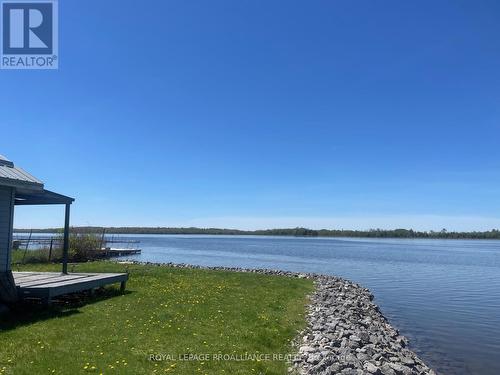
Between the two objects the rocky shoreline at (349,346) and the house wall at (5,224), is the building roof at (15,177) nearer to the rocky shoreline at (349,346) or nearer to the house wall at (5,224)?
the house wall at (5,224)

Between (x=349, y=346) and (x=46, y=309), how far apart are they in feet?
24.9

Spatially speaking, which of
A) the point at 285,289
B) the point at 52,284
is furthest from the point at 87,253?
the point at 52,284

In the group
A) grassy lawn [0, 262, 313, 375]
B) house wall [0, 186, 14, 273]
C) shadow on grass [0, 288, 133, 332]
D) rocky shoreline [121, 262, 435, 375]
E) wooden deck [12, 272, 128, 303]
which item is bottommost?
rocky shoreline [121, 262, 435, 375]

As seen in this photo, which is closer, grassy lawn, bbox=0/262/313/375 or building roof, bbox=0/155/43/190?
grassy lawn, bbox=0/262/313/375

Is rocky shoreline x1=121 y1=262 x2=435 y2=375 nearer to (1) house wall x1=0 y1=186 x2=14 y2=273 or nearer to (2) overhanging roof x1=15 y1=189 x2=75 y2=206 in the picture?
(1) house wall x1=0 y1=186 x2=14 y2=273

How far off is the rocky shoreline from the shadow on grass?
5.90m

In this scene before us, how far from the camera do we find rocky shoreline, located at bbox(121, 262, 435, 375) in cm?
855

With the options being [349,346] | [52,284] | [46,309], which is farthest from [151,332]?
[52,284]

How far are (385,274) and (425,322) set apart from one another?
58.6 ft

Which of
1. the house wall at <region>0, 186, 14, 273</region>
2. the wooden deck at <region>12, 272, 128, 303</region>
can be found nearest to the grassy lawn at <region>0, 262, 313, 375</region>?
the wooden deck at <region>12, 272, 128, 303</region>

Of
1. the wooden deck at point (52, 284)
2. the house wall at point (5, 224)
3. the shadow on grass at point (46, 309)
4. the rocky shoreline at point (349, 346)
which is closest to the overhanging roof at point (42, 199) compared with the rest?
the wooden deck at point (52, 284)

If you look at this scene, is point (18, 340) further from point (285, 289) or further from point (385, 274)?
point (385, 274)

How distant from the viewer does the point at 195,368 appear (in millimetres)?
7785

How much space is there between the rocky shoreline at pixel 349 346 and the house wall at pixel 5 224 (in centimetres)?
767
